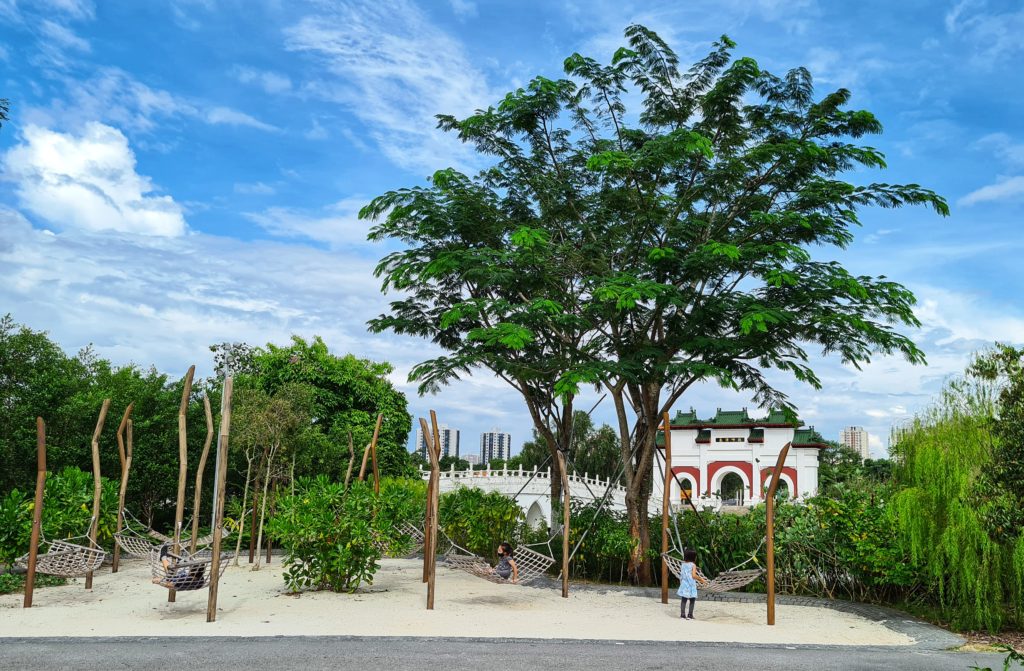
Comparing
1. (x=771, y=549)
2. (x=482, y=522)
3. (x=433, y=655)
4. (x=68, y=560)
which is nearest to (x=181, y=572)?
(x=68, y=560)

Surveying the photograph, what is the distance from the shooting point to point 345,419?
2639cm

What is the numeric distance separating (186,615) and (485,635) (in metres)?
4.01

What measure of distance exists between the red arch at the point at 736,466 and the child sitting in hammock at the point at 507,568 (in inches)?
1277

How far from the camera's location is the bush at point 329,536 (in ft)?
35.6

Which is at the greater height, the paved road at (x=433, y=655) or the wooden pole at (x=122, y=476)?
the wooden pole at (x=122, y=476)

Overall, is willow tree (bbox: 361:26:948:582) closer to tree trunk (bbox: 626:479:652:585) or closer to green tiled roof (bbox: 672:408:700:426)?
tree trunk (bbox: 626:479:652:585)

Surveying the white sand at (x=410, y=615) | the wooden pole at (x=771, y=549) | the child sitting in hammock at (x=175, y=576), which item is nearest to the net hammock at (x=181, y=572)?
the child sitting in hammock at (x=175, y=576)

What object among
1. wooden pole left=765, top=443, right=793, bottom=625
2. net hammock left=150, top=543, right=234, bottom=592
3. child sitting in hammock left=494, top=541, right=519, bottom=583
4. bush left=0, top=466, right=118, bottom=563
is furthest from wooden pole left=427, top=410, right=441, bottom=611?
bush left=0, top=466, right=118, bottom=563

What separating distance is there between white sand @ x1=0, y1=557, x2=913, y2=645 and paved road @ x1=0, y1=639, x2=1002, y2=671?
37 cm

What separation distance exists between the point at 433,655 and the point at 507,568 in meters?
4.08

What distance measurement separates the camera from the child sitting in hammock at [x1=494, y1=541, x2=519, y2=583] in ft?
37.2

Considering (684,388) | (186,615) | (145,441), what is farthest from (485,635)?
(145,441)

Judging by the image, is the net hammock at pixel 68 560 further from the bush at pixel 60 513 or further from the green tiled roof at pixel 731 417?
the green tiled roof at pixel 731 417

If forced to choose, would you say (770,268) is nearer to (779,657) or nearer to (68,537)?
(779,657)
